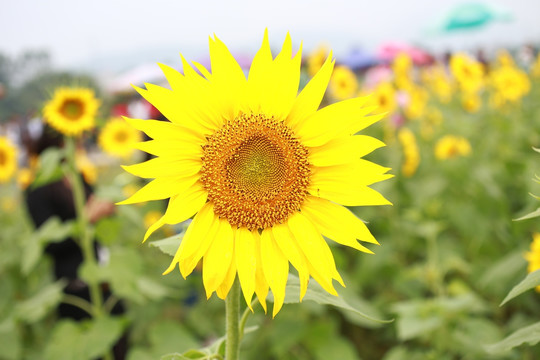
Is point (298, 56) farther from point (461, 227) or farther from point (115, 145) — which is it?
point (115, 145)

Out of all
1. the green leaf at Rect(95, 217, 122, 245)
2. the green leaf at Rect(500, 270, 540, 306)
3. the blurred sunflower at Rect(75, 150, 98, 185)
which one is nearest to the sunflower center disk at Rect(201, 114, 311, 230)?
the green leaf at Rect(500, 270, 540, 306)

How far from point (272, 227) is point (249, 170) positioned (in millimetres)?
157

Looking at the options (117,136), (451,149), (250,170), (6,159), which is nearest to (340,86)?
(451,149)

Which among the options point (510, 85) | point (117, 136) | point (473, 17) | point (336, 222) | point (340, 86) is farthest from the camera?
point (473, 17)

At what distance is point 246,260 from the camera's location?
1096 millimetres

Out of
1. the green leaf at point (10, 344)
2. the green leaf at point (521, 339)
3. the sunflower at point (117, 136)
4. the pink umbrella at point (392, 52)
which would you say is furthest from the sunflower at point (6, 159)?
the pink umbrella at point (392, 52)

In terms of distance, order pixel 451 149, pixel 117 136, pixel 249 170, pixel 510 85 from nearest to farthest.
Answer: pixel 249 170
pixel 451 149
pixel 117 136
pixel 510 85

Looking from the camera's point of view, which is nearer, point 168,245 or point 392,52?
point 168,245

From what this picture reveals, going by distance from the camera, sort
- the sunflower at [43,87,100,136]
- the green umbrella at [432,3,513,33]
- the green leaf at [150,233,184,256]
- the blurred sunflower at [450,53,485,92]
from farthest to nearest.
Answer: the green umbrella at [432,3,513,33], the blurred sunflower at [450,53,485,92], the sunflower at [43,87,100,136], the green leaf at [150,233,184,256]

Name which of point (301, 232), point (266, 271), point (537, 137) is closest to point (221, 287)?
point (266, 271)

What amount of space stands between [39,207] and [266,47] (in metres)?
2.65

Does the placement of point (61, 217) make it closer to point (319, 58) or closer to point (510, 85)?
point (319, 58)

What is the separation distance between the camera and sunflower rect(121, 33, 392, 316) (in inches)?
42.2

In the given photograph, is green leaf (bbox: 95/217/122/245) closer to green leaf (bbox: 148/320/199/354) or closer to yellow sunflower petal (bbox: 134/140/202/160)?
green leaf (bbox: 148/320/199/354)
